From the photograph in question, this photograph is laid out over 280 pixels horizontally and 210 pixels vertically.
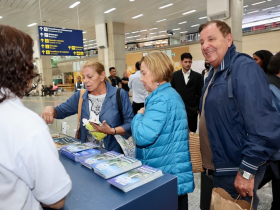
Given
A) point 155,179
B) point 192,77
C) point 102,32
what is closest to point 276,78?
point 155,179

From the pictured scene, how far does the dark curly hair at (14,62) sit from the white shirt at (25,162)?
0.13 ft

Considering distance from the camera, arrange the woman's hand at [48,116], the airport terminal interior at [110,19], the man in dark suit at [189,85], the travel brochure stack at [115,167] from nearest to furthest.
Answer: the travel brochure stack at [115,167] → the woman's hand at [48,116] → the man in dark suit at [189,85] → the airport terminal interior at [110,19]

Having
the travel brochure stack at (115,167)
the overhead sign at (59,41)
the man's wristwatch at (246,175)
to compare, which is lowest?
the man's wristwatch at (246,175)

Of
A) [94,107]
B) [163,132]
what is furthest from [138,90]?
[163,132]

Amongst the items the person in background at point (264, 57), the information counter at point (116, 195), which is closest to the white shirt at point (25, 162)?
the information counter at point (116, 195)

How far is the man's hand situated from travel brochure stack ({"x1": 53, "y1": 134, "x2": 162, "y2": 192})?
20.6 inches

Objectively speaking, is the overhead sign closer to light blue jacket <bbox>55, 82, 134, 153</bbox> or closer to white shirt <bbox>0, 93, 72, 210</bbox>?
light blue jacket <bbox>55, 82, 134, 153</bbox>

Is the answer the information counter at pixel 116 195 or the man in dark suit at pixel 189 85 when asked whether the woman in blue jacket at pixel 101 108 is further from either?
the man in dark suit at pixel 189 85

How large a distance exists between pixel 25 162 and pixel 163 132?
2.96 feet

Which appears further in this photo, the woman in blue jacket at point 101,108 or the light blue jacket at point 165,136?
the woman in blue jacket at point 101,108

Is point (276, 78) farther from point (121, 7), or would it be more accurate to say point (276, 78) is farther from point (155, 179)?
point (121, 7)

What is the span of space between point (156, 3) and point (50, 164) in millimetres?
10178

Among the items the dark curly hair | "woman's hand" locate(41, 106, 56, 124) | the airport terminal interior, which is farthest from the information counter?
the airport terminal interior

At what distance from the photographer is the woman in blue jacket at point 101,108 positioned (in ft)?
6.63
